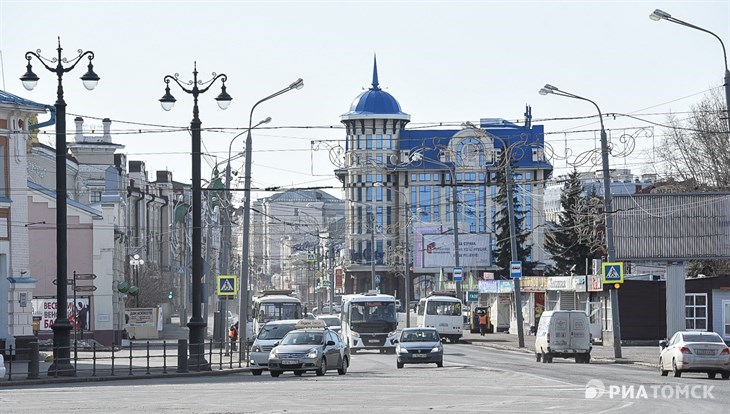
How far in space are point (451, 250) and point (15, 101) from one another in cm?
6416

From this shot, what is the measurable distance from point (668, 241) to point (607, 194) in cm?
1469

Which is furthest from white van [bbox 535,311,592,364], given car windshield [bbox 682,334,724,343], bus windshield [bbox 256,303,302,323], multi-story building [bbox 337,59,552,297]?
multi-story building [bbox 337,59,552,297]

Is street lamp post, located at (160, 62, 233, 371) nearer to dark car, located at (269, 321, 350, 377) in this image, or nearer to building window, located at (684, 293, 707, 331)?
dark car, located at (269, 321, 350, 377)

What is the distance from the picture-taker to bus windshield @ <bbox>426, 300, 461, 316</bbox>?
246ft

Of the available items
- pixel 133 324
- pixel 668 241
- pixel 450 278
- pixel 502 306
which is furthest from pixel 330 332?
pixel 450 278

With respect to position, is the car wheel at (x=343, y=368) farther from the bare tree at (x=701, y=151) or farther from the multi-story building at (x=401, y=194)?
the multi-story building at (x=401, y=194)

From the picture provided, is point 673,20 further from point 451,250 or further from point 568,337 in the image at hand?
point 451,250

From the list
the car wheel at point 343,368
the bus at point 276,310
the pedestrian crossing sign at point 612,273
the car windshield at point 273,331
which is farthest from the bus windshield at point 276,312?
the car wheel at point 343,368

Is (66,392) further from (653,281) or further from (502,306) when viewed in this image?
(502,306)

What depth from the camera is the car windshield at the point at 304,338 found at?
130ft

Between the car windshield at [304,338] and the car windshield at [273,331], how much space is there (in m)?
5.26

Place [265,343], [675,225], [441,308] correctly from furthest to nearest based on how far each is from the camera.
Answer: [441,308]
[675,225]
[265,343]

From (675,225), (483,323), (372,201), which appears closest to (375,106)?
(372,201)

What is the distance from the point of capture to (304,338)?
3981 cm
